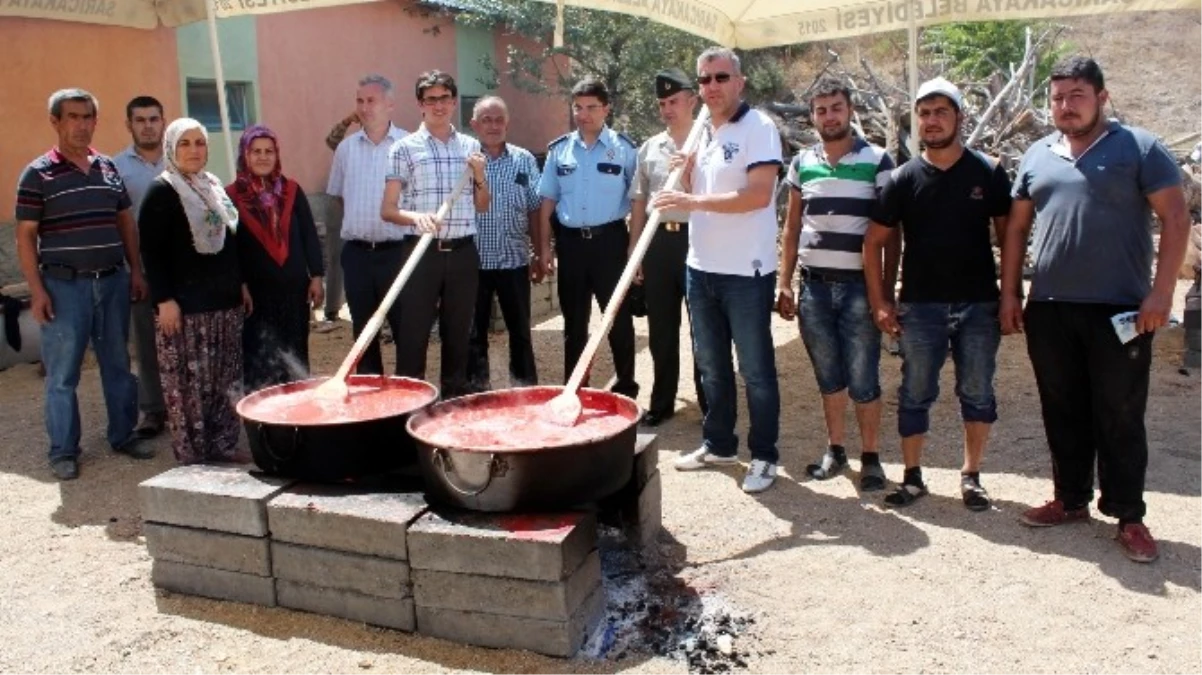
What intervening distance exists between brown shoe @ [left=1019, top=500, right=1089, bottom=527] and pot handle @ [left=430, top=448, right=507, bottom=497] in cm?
222

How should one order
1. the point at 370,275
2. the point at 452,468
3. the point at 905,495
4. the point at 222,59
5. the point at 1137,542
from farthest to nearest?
the point at 222,59, the point at 370,275, the point at 905,495, the point at 1137,542, the point at 452,468

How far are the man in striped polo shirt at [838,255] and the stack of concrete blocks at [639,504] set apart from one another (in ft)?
3.47

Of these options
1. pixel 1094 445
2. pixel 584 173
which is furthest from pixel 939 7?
pixel 1094 445

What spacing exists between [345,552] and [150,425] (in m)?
2.81

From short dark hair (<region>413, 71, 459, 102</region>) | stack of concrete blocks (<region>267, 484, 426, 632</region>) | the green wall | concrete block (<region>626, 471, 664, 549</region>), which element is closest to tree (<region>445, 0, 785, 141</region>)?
the green wall

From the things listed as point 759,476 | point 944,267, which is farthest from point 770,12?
point 759,476

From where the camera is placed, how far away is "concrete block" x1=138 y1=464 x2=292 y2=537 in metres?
3.34

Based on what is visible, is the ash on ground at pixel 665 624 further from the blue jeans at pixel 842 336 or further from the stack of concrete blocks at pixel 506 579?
the blue jeans at pixel 842 336

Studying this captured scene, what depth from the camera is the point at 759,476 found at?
175 inches

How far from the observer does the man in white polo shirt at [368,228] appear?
5227 millimetres

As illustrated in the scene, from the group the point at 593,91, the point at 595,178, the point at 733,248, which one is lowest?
the point at 733,248

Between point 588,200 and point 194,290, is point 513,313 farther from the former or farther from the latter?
point 194,290

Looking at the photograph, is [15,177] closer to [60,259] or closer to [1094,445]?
[60,259]

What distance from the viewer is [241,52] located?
10586 millimetres
